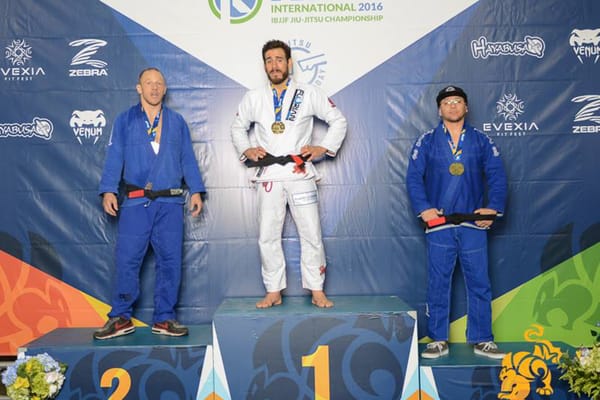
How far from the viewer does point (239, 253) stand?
410cm

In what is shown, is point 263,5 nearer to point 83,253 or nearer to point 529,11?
point 529,11

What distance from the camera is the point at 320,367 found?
3.35m

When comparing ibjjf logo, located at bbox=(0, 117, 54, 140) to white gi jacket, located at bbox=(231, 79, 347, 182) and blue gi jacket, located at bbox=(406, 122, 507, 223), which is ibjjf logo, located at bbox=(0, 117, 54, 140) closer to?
white gi jacket, located at bbox=(231, 79, 347, 182)

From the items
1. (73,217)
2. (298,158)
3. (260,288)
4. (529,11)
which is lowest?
(260,288)

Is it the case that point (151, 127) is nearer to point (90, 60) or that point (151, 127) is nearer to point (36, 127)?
point (90, 60)

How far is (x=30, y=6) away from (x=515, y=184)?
362 cm

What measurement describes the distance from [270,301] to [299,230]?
0.48 meters

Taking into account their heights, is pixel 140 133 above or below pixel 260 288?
above

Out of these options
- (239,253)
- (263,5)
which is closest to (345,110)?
(263,5)

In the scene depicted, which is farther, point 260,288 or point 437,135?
point 260,288

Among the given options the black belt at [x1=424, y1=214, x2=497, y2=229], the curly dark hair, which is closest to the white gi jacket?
the curly dark hair

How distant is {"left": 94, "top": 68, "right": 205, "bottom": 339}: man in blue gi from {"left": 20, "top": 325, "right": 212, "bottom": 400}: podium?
0.26 metres

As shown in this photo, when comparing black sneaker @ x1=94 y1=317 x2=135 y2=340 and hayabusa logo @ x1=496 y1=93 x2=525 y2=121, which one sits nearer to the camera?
black sneaker @ x1=94 y1=317 x2=135 y2=340

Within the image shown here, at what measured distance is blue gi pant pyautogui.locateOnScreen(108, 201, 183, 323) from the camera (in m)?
3.63
